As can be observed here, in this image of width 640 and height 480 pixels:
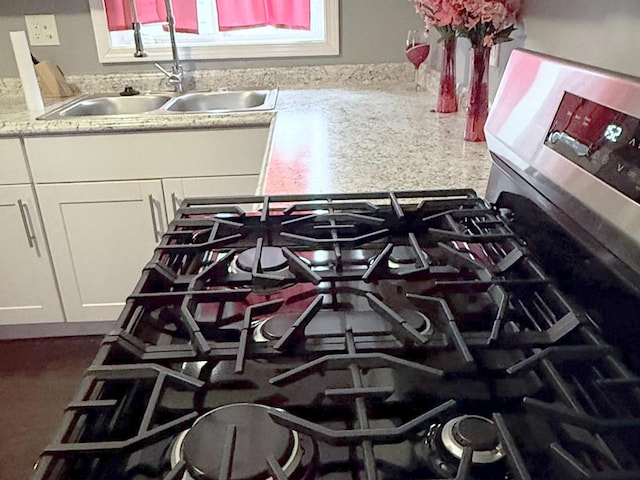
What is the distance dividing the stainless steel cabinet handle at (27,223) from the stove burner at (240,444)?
1.96 m

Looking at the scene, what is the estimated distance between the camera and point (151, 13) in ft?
8.35

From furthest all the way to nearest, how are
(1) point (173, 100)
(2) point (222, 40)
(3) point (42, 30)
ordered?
(2) point (222, 40), (3) point (42, 30), (1) point (173, 100)

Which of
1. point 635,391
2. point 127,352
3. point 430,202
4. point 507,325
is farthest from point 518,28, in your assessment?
point 127,352

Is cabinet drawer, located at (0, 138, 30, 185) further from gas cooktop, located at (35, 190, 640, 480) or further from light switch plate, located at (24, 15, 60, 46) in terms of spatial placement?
gas cooktop, located at (35, 190, 640, 480)

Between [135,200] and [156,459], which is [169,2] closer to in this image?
[135,200]

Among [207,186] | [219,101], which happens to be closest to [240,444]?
[207,186]

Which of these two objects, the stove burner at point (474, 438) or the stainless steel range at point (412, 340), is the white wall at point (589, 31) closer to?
the stainless steel range at point (412, 340)

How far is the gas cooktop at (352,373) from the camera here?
479 mm

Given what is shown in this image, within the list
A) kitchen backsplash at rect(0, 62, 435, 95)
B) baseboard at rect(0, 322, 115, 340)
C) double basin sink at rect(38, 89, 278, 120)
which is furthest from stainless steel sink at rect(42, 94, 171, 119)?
baseboard at rect(0, 322, 115, 340)

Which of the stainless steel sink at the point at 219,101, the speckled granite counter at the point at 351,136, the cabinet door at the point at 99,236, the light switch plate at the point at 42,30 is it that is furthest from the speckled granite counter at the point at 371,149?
the light switch plate at the point at 42,30

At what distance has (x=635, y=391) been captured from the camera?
20.6 inches

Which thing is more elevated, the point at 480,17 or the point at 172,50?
the point at 480,17

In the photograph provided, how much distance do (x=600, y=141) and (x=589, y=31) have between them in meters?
0.46

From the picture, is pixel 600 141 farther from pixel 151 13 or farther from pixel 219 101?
pixel 151 13
